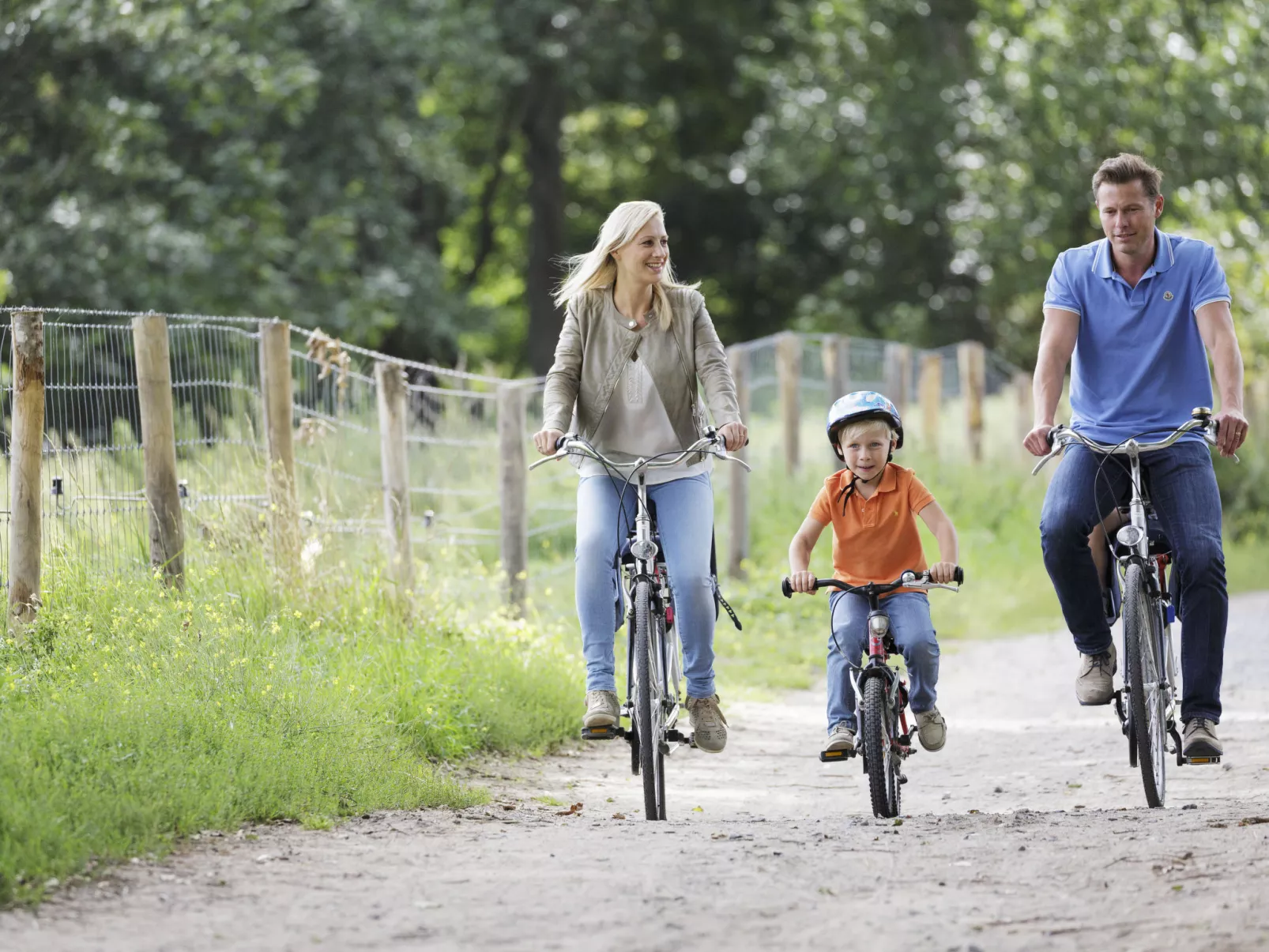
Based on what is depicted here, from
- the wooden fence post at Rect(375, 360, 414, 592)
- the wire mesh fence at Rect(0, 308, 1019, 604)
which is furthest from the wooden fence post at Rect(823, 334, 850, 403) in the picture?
the wooden fence post at Rect(375, 360, 414, 592)

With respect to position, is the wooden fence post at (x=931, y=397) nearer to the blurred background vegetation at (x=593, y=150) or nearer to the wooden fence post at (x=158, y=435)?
the blurred background vegetation at (x=593, y=150)

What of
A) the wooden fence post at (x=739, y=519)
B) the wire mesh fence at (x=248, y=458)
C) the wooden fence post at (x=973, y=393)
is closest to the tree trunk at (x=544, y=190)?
the wooden fence post at (x=973, y=393)

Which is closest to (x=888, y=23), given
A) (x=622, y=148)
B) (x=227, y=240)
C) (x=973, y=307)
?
(x=973, y=307)

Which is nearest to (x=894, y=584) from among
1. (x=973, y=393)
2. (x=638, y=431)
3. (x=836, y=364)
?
(x=638, y=431)

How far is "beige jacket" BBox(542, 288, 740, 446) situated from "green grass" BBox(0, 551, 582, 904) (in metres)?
1.49

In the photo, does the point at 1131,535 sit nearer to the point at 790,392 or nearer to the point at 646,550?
the point at 646,550

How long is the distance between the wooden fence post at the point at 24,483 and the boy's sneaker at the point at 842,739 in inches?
125

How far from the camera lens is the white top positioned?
6469 millimetres

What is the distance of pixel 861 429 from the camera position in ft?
20.6

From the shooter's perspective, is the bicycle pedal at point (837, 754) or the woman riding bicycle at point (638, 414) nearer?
the bicycle pedal at point (837, 754)

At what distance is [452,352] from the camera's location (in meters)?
29.1

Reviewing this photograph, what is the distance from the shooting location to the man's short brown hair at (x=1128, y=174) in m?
6.18

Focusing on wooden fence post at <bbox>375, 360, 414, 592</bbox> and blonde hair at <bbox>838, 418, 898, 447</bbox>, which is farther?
wooden fence post at <bbox>375, 360, 414, 592</bbox>

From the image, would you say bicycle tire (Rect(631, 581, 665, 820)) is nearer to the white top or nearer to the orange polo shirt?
the white top
